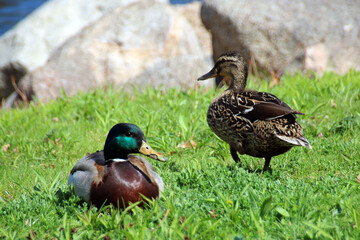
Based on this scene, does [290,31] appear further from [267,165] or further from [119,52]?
[267,165]

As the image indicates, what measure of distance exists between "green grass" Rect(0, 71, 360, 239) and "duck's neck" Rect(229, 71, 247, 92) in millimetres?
704

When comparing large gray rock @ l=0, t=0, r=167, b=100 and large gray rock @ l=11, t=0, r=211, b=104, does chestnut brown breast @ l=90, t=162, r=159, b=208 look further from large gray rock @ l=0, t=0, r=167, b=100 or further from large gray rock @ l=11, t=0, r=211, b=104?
large gray rock @ l=0, t=0, r=167, b=100

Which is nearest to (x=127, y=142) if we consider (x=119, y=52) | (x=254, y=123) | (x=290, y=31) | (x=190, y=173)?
(x=190, y=173)

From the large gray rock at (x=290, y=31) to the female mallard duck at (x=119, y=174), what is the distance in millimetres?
4343

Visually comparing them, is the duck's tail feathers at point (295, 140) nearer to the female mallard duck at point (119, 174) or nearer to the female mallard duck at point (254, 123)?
the female mallard duck at point (254, 123)

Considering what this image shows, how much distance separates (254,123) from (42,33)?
7216 mm

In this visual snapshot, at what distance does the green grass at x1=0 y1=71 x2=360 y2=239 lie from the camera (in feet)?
10.4

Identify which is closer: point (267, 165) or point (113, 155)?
point (113, 155)

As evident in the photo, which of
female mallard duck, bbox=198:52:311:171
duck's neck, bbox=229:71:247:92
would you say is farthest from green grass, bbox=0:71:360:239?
duck's neck, bbox=229:71:247:92

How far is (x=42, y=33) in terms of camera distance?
A: 10008 mm

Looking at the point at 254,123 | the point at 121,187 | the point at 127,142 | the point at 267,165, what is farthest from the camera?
the point at 267,165

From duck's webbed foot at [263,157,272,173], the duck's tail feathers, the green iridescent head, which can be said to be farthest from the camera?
duck's webbed foot at [263,157,272,173]

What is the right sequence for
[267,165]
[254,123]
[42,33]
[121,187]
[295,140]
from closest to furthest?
[121,187], [295,140], [254,123], [267,165], [42,33]

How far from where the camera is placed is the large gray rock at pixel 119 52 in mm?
7949
